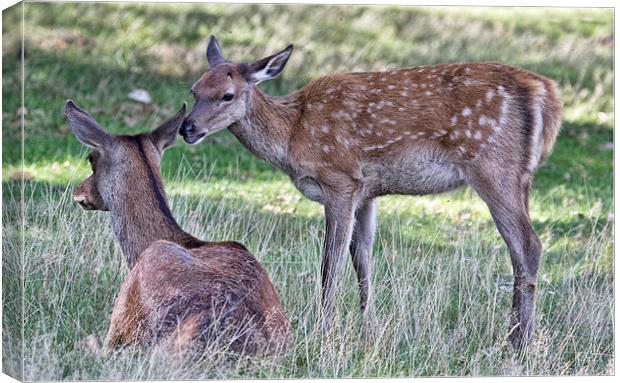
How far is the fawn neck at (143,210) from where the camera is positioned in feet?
25.2

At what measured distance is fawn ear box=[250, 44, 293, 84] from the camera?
8336 millimetres

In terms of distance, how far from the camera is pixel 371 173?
8562 mm

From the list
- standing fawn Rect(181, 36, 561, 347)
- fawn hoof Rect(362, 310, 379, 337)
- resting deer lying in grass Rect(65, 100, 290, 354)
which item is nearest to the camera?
resting deer lying in grass Rect(65, 100, 290, 354)

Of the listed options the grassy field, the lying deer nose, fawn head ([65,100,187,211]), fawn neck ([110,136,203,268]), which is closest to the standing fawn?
the lying deer nose

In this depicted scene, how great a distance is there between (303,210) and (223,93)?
9.21 ft

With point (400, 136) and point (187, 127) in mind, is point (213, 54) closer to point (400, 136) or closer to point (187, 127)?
point (187, 127)

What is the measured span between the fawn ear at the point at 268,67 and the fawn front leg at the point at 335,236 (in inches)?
31.7

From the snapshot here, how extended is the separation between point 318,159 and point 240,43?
5.65m

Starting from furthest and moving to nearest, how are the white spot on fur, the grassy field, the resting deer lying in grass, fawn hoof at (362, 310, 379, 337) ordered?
the white spot on fur < fawn hoof at (362, 310, 379, 337) < the grassy field < the resting deer lying in grass

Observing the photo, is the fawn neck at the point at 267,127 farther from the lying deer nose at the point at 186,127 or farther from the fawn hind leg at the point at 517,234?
the fawn hind leg at the point at 517,234

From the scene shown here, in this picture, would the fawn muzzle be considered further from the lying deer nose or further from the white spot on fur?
the white spot on fur

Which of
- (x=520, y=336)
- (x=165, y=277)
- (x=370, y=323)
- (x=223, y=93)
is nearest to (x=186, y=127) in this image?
(x=223, y=93)

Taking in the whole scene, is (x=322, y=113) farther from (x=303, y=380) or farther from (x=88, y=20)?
(x=88, y=20)

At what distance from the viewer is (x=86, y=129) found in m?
7.64
